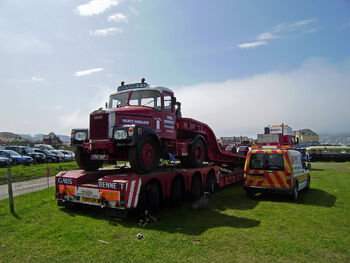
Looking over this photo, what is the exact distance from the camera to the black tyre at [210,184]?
10.2 m

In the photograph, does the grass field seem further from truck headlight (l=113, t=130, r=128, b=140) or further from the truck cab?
truck headlight (l=113, t=130, r=128, b=140)

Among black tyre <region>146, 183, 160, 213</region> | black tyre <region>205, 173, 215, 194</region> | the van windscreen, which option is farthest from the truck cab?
the van windscreen

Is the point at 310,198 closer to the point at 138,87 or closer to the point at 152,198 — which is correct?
the point at 152,198

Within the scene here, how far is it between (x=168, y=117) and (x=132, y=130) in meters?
2.25

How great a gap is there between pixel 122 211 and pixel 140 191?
603mm

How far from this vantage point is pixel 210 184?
34.3 feet

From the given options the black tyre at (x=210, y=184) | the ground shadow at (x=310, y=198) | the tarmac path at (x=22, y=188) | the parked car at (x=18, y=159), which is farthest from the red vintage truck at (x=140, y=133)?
the parked car at (x=18, y=159)

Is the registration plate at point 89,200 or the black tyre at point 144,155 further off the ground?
the black tyre at point 144,155

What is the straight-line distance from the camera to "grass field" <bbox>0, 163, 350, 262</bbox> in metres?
4.58

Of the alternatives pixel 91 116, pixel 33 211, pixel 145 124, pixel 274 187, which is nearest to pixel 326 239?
pixel 274 187

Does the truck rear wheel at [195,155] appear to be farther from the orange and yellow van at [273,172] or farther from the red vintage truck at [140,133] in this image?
the orange and yellow van at [273,172]

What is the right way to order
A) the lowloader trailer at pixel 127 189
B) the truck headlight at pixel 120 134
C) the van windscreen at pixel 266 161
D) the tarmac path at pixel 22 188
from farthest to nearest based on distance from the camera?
the tarmac path at pixel 22 188, the van windscreen at pixel 266 161, the truck headlight at pixel 120 134, the lowloader trailer at pixel 127 189

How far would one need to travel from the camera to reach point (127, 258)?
448 centimetres

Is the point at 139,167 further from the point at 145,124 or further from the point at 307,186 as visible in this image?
the point at 307,186
